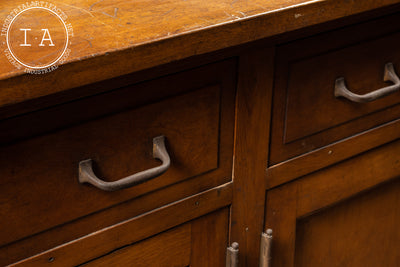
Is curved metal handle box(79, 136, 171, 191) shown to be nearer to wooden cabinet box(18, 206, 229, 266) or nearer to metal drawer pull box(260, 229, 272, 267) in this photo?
wooden cabinet box(18, 206, 229, 266)

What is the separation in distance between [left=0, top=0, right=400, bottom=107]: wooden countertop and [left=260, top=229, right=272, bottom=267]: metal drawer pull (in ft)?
1.05

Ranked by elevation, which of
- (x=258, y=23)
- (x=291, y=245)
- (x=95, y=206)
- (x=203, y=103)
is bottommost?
(x=291, y=245)

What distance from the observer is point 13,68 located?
58 centimetres

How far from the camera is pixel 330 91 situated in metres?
0.89

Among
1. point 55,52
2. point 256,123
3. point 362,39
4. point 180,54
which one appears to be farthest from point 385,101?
point 55,52

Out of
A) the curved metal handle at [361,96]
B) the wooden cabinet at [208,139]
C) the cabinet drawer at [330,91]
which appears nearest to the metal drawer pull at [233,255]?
the wooden cabinet at [208,139]

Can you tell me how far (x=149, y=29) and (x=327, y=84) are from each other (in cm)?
31

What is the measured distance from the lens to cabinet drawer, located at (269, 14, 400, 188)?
84 centimetres

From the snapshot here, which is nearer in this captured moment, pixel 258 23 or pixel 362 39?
pixel 258 23

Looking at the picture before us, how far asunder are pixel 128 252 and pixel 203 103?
0.21 m

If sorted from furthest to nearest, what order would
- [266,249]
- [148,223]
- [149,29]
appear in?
1. [266,249]
2. [148,223]
3. [149,29]

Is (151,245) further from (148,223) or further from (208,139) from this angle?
(208,139)

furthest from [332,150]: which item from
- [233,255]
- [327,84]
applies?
[233,255]

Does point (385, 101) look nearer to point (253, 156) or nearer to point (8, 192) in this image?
point (253, 156)
